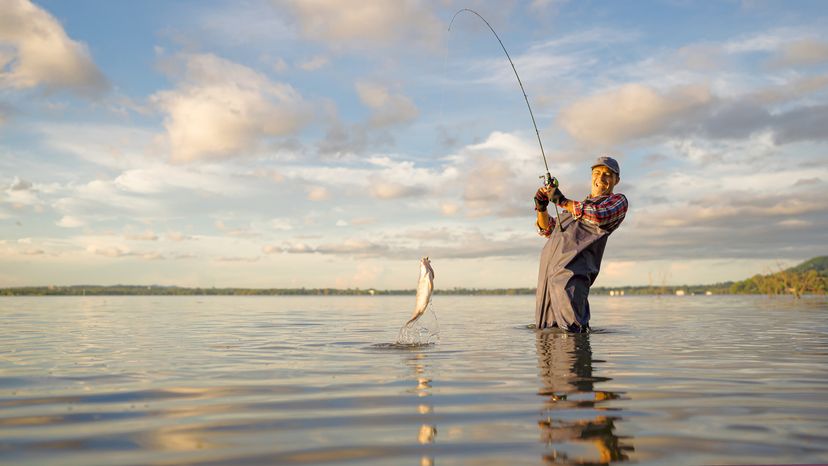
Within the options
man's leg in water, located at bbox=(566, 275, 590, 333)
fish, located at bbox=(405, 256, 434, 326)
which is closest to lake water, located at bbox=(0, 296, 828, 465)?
fish, located at bbox=(405, 256, 434, 326)

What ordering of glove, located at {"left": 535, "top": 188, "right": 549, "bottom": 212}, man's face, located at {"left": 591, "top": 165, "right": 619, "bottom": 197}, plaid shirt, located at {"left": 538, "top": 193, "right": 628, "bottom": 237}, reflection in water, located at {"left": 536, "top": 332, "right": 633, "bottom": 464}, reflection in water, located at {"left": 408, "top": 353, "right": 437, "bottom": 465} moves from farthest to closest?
glove, located at {"left": 535, "top": 188, "right": 549, "bottom": 212}
man's face, located at {"left": 591, "top": 165, "right": 619, "bottom": 197}
plaid shirt, located at {"left": 538, "top": 193, "right": 628, "bottom": 237}
reflection in water, located at {"left": 408, "top": 353, "right": 437, "bottom": 465}
reflection in water, located at {"left": 536, "top": 332, "right": 633, "bottom": 464}

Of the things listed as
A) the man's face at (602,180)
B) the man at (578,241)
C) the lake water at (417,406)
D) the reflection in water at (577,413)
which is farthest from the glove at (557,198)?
the reflection in water at (577,413)

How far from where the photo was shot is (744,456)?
3.37 meters

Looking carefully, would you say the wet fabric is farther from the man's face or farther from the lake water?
the lake water

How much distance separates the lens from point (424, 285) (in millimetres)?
8680

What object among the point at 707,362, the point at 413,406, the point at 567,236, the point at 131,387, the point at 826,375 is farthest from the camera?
the point at 567,236

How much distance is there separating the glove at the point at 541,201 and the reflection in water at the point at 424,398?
3.70 metres

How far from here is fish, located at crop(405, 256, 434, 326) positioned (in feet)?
28.2

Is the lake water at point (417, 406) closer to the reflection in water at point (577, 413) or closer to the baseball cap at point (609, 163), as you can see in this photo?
the reflection in water at point (577, 413)

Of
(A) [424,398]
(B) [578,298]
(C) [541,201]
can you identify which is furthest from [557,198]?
(A) [424,398]

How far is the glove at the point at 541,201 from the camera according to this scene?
35.0 ft

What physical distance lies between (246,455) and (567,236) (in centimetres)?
819

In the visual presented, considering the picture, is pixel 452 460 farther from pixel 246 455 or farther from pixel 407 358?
pixel 407 358

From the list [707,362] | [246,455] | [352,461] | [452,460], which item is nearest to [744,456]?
[452,460]
